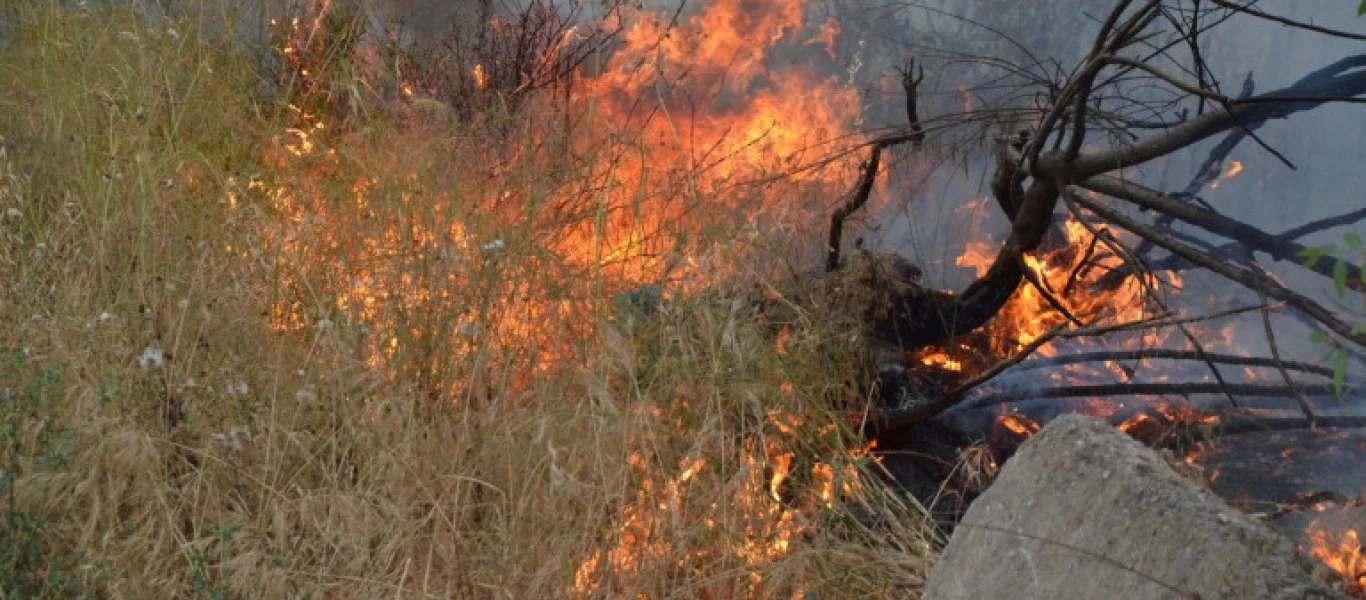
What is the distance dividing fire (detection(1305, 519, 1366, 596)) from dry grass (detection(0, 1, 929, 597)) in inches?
39.5

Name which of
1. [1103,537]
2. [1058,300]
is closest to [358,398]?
[1103,537]

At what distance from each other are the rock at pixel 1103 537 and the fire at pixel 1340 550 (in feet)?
3.87

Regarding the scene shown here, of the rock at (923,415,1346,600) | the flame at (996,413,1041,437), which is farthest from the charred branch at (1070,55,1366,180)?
the rock at (923,415,1346,600)

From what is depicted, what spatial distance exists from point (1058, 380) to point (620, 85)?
8.39 ft

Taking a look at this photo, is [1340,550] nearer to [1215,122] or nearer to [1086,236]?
[1215,122]

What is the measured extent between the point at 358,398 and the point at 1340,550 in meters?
2.32

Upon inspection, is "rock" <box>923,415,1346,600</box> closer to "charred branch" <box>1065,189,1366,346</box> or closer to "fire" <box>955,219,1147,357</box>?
"charred branch" <box>1065,189,1366,346</box>

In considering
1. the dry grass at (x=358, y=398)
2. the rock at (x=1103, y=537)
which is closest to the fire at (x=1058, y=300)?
the dry grass at (x=358, y=398)

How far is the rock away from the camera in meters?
1.60

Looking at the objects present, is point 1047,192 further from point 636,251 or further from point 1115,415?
point 636,251

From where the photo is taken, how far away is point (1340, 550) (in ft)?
9.70

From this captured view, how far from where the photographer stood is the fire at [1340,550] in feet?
9.34

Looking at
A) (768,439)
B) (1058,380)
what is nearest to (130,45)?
(768,439)

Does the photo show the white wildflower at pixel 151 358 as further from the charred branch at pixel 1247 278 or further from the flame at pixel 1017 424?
the flame at pixel 1017 424
